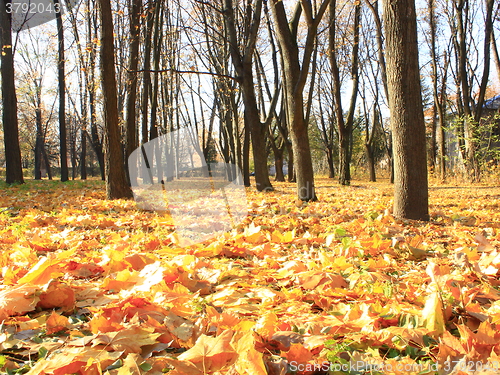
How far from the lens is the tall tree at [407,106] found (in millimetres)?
4320

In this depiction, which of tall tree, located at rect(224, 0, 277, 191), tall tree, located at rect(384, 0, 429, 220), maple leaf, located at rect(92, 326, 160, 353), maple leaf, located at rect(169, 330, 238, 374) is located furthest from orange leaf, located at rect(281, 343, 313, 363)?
tall tree, located at rect(224, 0, 277, 191)

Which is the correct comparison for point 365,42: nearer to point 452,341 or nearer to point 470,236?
point 470,236

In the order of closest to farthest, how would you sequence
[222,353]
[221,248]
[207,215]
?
[222,353] < [221,248] < [207,215]

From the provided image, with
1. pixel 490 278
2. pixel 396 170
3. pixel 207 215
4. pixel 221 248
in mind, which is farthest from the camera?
pixel 207 215

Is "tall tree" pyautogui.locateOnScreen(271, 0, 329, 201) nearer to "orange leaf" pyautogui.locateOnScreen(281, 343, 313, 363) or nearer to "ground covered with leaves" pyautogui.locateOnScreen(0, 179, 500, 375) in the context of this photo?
"ground covered with leaves" pyautogui.locateOnScreen(0, 179, 500, 375)

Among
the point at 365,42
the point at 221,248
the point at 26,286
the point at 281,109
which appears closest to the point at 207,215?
the point at 221,248

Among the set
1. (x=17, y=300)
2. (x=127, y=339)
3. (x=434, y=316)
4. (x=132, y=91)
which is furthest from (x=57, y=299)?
(x=132, y=91)

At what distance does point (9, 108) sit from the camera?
1123cm

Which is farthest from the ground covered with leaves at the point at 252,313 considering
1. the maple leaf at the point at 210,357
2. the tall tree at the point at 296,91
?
the tall tree at the point at 296,91

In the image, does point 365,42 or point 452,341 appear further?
point 365,42

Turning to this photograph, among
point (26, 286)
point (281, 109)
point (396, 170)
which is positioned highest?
point (281, 109)

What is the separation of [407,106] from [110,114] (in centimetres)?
562

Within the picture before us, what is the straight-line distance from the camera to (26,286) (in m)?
1.52

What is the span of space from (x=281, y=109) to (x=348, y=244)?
16.8 m
